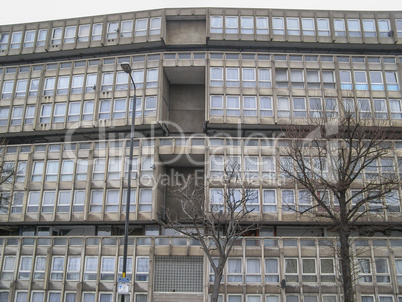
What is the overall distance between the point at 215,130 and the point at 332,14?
1381 centimetres

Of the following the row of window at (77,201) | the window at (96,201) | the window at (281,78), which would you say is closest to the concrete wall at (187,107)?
the window at (281,78)

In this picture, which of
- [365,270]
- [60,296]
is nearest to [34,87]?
[60,296]

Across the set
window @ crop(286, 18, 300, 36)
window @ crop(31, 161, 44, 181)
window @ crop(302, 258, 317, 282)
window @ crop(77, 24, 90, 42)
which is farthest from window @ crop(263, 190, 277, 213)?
window @ crop(77, 24, 90, 42)

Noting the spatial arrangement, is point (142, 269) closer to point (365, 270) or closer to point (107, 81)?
point (365, 270)

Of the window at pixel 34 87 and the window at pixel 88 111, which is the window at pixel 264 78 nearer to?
the window at pixel 88 111

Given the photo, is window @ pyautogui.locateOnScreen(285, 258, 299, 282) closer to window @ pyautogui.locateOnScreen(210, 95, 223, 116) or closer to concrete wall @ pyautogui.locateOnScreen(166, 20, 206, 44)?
window @ pyautogui.locateOnScreen(210, 95, 223, 116)

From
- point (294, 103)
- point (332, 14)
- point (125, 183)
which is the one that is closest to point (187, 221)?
point (125, 183)

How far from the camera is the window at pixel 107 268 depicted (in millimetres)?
23453

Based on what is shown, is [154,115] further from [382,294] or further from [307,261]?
[382,294]

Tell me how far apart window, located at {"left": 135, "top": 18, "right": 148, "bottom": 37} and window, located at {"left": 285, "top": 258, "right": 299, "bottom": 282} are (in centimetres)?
2088

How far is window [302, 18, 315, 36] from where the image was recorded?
31.4m

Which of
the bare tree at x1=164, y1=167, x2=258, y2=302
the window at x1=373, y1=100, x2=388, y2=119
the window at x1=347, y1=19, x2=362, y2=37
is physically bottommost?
the bare tree at x1=164, y1=167, x2=258, y2=302

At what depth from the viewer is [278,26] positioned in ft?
104

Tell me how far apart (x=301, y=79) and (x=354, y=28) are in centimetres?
696
